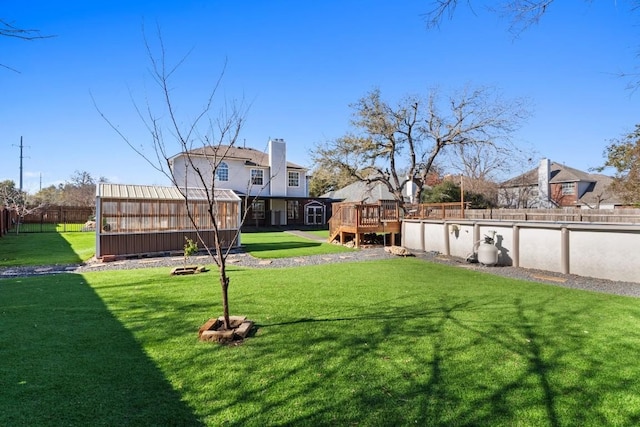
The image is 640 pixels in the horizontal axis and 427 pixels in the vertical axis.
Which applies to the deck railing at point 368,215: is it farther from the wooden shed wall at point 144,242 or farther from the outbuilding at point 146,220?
the wooden shed wall at point 144,242

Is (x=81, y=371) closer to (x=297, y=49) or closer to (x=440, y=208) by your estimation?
(x=297, y=49)

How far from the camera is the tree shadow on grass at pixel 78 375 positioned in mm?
2670

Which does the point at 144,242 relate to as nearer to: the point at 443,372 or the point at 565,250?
the point at 443,372

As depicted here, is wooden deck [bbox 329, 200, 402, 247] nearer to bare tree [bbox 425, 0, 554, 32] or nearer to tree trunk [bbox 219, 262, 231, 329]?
tree trunk [bbox 219, 262, 231, 329]

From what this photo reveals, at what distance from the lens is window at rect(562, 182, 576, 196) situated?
35.0m

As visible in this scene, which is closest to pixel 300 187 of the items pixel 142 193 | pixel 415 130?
pixel 415 130

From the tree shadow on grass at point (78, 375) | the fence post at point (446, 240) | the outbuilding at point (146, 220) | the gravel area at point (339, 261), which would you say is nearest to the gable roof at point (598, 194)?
the fence post at point (446, 240)

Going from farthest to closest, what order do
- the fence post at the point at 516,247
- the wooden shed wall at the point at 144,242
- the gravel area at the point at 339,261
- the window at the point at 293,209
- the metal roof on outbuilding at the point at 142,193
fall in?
the window at the point at 293,209 < the metal roof on outbuilding at the point at 142,193 < the wooden shed wall at the point at 144,242 < the fence post at the point at 516,247 < the gravel area at the point at 339,261

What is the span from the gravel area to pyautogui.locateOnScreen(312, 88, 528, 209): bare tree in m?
8.08

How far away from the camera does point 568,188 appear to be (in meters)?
35.5

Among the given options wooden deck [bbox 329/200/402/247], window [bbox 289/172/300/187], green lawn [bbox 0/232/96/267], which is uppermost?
window [bbox 289/172/300/187]

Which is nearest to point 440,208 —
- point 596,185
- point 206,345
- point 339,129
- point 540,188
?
point 339,129

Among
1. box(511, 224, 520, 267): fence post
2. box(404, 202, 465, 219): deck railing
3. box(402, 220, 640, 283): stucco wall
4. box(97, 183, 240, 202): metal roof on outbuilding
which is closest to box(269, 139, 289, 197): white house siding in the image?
box(97, 183, 240, 202): metal roof on outbuilding

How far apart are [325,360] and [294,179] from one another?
28222 mm
